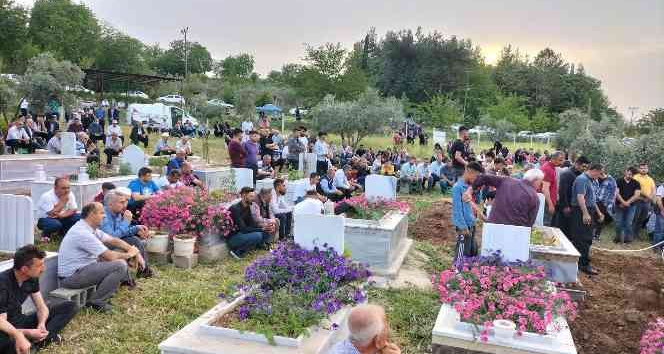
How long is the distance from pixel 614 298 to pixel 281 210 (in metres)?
5.40

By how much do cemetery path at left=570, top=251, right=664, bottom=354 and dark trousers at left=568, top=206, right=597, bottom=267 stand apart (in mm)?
415

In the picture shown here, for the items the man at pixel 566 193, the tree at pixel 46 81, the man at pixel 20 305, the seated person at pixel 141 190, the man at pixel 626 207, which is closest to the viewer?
the man at pixel 20 305

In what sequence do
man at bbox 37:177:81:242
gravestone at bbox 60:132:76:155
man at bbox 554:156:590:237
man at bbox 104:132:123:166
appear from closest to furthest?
man at bbox 37:177:81:242 < man at bbox 554:156:590:237 < gravestone at bbox 60:132:76:155 < man at bbox 104:132:123:166

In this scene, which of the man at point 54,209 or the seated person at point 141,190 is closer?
the man at point 54,209

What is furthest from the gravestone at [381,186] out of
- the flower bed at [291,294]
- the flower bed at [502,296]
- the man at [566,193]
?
the flower bed at [502,296]

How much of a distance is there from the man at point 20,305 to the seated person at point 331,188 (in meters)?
8.17

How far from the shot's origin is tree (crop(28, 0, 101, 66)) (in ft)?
162

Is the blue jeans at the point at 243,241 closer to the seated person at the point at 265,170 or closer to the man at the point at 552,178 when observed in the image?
the seated person at the point at 265,170

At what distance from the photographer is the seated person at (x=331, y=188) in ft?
41.2

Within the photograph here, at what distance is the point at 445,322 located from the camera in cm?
468

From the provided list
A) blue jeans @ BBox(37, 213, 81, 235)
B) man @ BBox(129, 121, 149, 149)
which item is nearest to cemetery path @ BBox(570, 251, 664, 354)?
blue jeans @ BBox(37, 213, 81, 235)

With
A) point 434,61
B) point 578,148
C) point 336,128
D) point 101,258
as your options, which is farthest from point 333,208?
point 434,61

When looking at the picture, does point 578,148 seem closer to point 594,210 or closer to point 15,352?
point 594,210

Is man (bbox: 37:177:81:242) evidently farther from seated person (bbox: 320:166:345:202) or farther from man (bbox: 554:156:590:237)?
man (bbox: 554:156:590:237)
